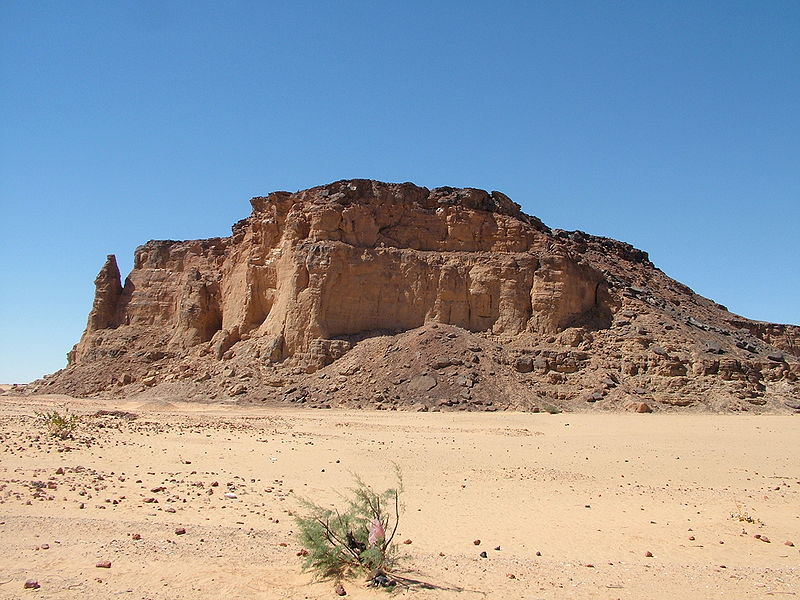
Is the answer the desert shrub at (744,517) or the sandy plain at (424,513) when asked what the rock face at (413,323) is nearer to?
the sandy plain at (424,513)

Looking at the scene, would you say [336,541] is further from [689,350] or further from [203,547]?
[689,350]

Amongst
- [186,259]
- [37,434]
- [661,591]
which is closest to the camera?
[661,591]

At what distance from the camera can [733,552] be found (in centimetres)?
804

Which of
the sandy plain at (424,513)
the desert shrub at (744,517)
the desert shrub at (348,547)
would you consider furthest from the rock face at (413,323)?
the desert shrub at (348,547)

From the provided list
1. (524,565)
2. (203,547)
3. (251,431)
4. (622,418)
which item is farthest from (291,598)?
(622,418)

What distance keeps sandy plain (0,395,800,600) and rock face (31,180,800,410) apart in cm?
1620

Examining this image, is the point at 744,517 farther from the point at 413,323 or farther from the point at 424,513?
the point at 413,323

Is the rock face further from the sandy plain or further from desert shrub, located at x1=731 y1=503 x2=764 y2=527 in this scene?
desert shrub, located at x1=731 y1=503 x2=764 y2=527

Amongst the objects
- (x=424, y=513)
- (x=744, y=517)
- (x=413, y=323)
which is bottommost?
(x=424, y=513)

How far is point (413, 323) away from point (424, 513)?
33278 mm

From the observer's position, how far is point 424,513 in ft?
31.8

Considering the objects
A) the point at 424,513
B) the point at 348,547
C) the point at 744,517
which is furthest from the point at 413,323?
the point at 348,547

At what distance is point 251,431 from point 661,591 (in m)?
16.2

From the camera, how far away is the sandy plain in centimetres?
644
